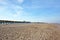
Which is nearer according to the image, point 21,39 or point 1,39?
point 1,39

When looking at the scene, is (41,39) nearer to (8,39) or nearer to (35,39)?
(35,39)

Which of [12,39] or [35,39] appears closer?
[12,39]

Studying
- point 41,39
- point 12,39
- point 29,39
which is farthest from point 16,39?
point 41,39

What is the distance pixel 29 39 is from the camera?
16.6 metres

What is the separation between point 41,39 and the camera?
55.7 feet

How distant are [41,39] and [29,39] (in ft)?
6.41

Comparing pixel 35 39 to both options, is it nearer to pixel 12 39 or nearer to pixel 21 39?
pixel 21 39

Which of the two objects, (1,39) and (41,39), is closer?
(1,39)

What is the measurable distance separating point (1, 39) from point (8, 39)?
3.25 ft

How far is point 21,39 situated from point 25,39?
26.1 inches

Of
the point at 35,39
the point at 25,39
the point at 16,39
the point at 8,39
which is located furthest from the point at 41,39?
the point at 8,39

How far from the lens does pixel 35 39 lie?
16.9 meters

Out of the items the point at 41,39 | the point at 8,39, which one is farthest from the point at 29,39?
the point at 8,39

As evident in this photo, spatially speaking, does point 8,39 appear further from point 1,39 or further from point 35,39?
point 35,39
